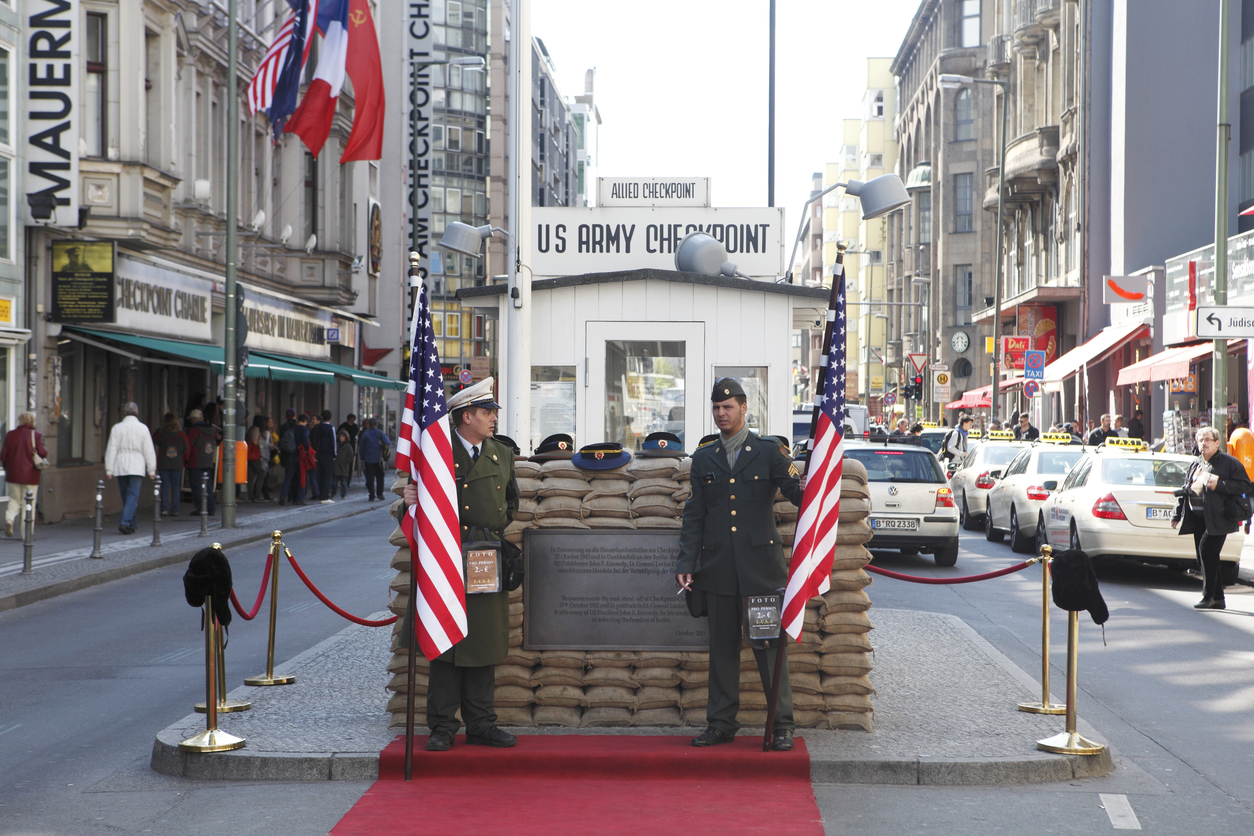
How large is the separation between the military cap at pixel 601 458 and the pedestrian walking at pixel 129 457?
13.8m

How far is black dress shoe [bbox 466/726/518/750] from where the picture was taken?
23.0 feet

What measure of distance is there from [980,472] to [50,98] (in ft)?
51.9

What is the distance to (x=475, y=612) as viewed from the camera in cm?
692

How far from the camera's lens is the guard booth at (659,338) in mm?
10914

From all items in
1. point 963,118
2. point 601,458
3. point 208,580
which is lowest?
point 208,580

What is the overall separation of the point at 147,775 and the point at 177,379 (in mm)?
23112

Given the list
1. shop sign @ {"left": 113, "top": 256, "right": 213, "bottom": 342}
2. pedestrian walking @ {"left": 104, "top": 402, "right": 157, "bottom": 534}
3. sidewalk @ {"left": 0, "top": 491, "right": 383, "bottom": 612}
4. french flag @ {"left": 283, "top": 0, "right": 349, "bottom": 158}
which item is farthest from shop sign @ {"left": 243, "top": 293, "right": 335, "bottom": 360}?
pedestrian walking @ {"left": 104, "top": 402, "right": 157, "bottom": 534}

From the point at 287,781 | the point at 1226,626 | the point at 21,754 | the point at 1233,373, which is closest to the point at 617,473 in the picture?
the point at 287,781

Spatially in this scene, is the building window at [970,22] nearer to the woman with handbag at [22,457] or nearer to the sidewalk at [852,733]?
the woman with handbag at [22,457]

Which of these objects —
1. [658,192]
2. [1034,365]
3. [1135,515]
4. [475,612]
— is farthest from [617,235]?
[1034,365]

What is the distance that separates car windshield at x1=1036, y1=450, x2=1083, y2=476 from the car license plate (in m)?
3.16

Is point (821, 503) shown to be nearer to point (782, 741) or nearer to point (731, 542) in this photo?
point (731, 542)

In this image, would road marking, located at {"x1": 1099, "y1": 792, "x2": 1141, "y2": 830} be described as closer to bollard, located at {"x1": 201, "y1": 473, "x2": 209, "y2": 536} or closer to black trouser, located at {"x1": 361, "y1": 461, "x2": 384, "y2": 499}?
bollard, located at {"x1": 201, "y1": 473, "x2": 209, "y2": 536}

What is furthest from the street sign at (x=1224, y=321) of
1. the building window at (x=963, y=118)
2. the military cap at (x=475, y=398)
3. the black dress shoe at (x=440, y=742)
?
the building window at (x=963, y=118)
